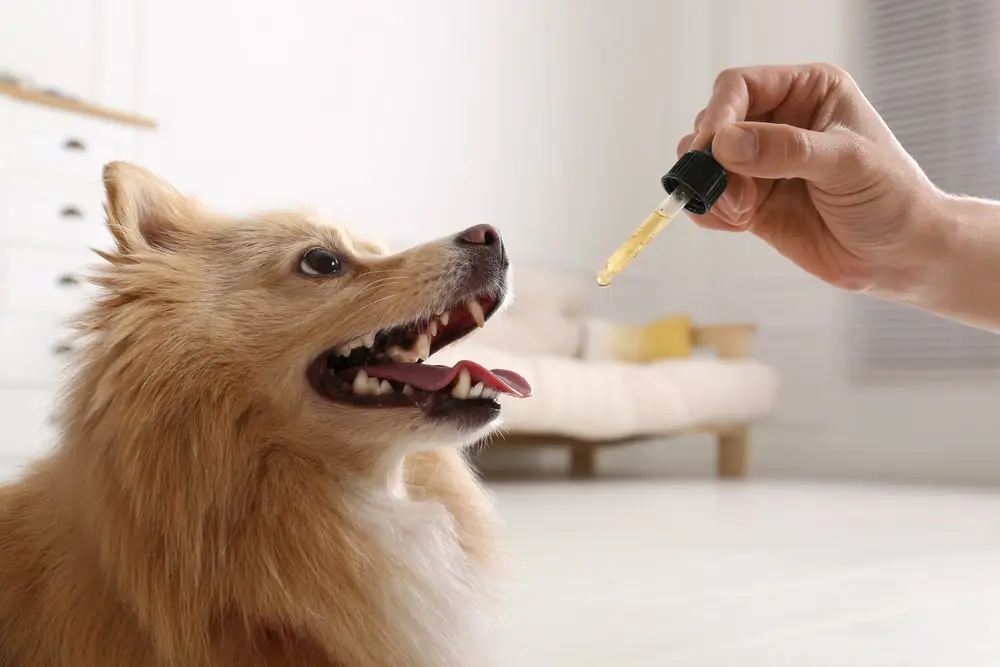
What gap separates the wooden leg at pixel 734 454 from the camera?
5324mm

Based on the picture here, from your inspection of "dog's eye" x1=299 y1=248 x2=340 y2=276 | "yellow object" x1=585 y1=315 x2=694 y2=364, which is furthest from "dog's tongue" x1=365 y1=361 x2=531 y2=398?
"yellow object" x1=585 y1=315 x2=694 y2=364

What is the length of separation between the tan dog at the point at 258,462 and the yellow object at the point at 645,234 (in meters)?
0.15

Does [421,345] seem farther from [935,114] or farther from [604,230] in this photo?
[604,230]

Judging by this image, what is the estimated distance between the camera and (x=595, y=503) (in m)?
3.64

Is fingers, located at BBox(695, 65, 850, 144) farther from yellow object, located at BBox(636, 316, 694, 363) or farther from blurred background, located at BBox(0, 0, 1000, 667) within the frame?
yellow object, located at BBox(636, 316, 694, 363)

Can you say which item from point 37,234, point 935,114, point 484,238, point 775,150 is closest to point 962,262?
point 775,150

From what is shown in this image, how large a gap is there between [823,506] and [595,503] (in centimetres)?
92

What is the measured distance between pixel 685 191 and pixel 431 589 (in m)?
0.60

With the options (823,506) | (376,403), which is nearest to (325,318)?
(376,403)

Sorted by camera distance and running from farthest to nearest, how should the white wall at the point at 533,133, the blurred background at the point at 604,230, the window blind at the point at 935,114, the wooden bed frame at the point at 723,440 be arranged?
the window blind at the point at 935,114 → the wooden bed frame at the point at 723,440 → the white wall at the point at 533,133 → the blurred background at the point at 604,230

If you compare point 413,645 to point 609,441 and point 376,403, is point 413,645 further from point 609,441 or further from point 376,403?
point 609,441

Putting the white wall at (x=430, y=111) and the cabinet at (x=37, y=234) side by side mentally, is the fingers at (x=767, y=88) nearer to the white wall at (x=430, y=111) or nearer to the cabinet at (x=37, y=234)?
the cabinet at (x=37, y=234)

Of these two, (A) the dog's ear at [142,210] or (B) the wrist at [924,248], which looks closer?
(A) the dog's ear at [142,210]

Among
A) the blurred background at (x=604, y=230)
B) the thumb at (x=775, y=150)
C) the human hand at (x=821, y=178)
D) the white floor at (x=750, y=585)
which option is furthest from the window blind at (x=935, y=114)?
the thumb at (x=775, y=150)
